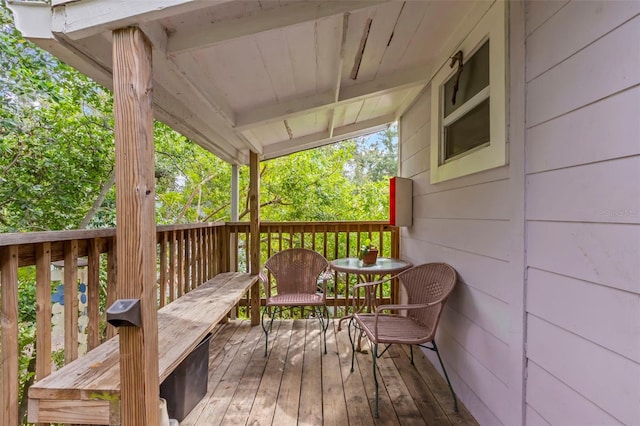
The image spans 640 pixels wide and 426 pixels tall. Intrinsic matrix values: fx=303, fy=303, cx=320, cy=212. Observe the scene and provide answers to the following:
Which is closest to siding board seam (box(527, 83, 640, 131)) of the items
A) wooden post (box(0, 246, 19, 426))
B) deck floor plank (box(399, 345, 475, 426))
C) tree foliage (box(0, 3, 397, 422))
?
deck floor plank (box(399, 345, 475, 426))

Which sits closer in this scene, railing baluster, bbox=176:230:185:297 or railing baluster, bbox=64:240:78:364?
railing baluster, bbox=64:240:78:364

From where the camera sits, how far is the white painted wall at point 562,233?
942mm

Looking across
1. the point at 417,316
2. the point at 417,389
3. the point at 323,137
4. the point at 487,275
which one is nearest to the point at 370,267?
the point at 417,316

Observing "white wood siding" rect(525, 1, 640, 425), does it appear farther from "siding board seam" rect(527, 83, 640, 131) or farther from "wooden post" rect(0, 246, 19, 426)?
"wooden post" rect(0, 246, 19, 426)

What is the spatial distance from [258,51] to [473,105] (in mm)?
1402

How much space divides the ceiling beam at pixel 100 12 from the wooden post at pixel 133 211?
7 cm

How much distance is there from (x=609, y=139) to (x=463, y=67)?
138 cm

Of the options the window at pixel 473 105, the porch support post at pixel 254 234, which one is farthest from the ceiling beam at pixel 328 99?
the porch support post at pixel 254 234

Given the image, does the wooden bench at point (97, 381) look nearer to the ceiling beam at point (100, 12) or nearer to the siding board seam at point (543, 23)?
the ceiling beam at point (100, 12)

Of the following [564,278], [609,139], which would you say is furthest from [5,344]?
[609,139]

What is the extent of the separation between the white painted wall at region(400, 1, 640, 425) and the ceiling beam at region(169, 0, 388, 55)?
2.99 feet

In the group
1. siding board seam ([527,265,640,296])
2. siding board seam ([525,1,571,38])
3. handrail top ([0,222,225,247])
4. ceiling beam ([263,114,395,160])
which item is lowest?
siding board seam ([527,265,640,296])

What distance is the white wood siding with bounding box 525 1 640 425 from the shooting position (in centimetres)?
93

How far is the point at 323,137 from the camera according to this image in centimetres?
397
